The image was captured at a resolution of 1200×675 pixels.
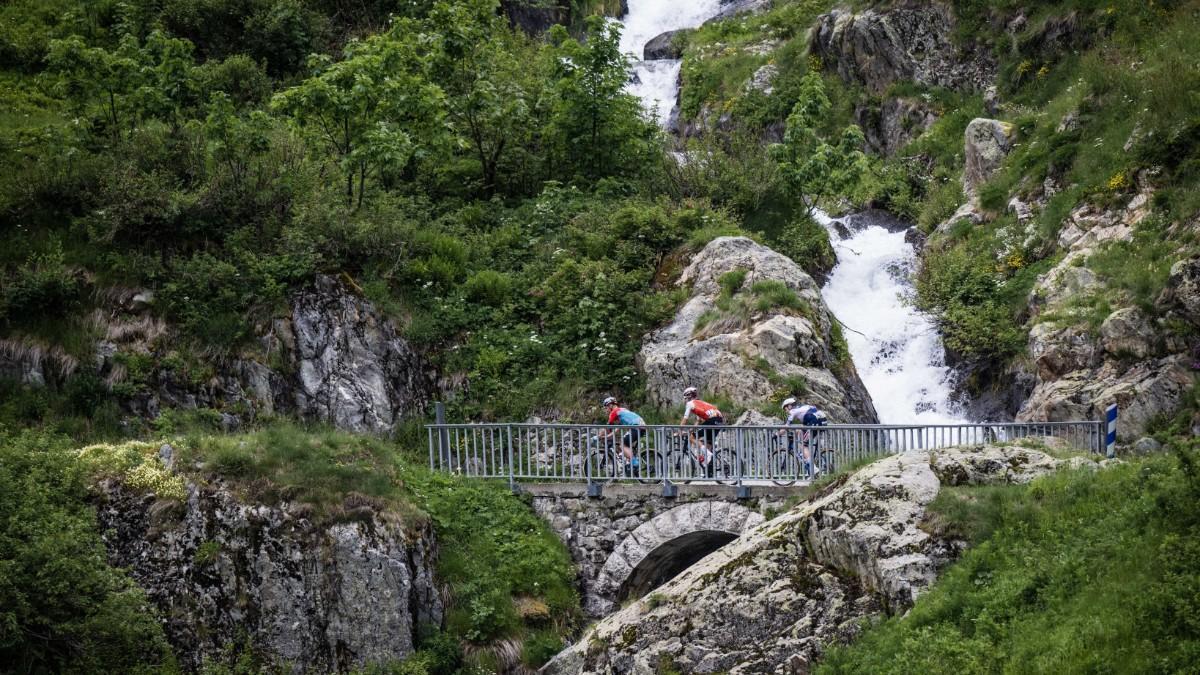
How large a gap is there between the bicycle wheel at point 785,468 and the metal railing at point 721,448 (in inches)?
0.7

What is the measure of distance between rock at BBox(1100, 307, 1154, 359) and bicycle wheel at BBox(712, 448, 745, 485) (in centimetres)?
842

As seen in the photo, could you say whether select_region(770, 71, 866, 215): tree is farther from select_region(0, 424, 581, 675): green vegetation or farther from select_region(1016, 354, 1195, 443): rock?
select_region(0, 424, 581, 675): green vegetation

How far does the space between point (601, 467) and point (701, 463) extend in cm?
237

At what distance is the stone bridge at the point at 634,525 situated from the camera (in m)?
20.7

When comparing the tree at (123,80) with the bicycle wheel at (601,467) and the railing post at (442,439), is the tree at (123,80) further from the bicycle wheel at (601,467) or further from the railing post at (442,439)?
the bicycle wheel at (601,467)

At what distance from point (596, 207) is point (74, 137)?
12.3 meters

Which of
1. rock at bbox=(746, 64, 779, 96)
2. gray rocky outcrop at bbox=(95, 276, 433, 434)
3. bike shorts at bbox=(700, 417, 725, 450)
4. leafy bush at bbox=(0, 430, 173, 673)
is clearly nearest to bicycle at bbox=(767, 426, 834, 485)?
bike shorts at bbox=(700, 417, 725, 450)

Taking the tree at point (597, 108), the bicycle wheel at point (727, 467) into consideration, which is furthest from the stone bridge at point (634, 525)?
the tree at point (597, 108)

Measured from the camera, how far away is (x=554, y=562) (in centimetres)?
2103

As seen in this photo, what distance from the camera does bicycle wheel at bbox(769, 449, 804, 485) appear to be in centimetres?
2062

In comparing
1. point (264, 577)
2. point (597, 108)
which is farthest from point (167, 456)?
point (597, 108)

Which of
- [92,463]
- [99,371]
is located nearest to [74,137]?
[99,371]

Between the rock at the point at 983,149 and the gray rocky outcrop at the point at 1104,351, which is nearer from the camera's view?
the gray rocky outcrop at the point at 1104,351

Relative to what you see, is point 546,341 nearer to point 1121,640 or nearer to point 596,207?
point 596,207
